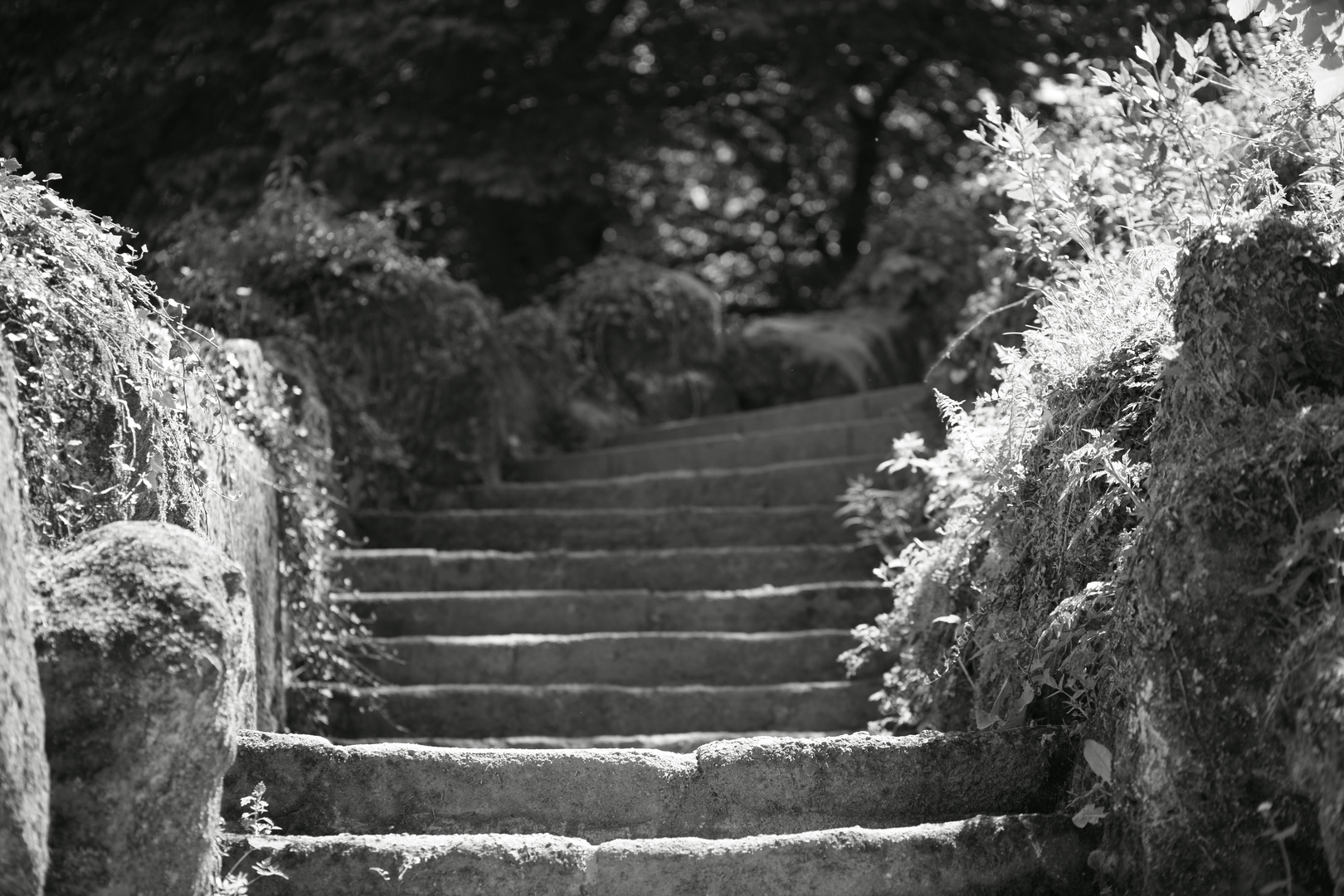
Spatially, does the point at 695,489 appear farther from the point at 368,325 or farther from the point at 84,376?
the point at 84,376

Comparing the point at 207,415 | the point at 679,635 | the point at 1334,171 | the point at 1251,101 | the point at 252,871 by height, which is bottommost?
the point at 252,871

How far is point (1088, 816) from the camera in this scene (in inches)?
110

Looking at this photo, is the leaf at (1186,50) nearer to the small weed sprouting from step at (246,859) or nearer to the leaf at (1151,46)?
the leaf at (1151,46)

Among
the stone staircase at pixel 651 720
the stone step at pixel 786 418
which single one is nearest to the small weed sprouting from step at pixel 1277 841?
the stone staircase at pixel 651 720

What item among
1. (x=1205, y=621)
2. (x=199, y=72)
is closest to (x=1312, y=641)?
(x=1205, y=621)

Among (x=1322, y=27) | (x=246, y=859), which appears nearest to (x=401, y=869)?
(x=246, y=859)

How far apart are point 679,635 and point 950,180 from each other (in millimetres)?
8255

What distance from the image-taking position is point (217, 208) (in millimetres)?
8625

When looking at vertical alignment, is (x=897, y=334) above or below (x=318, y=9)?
below

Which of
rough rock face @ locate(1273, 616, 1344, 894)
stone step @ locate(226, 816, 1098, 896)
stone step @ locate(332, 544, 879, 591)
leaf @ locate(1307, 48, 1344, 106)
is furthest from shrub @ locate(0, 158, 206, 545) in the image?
leaf @ locate(1307, 48, 1344, 106)

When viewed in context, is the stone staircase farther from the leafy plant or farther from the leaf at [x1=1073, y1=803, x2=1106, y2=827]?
the leafy plant

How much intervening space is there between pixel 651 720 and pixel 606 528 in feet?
5.01

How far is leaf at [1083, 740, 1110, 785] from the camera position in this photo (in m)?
2.80

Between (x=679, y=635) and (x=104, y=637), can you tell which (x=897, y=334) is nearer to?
(x=679, y=635)
